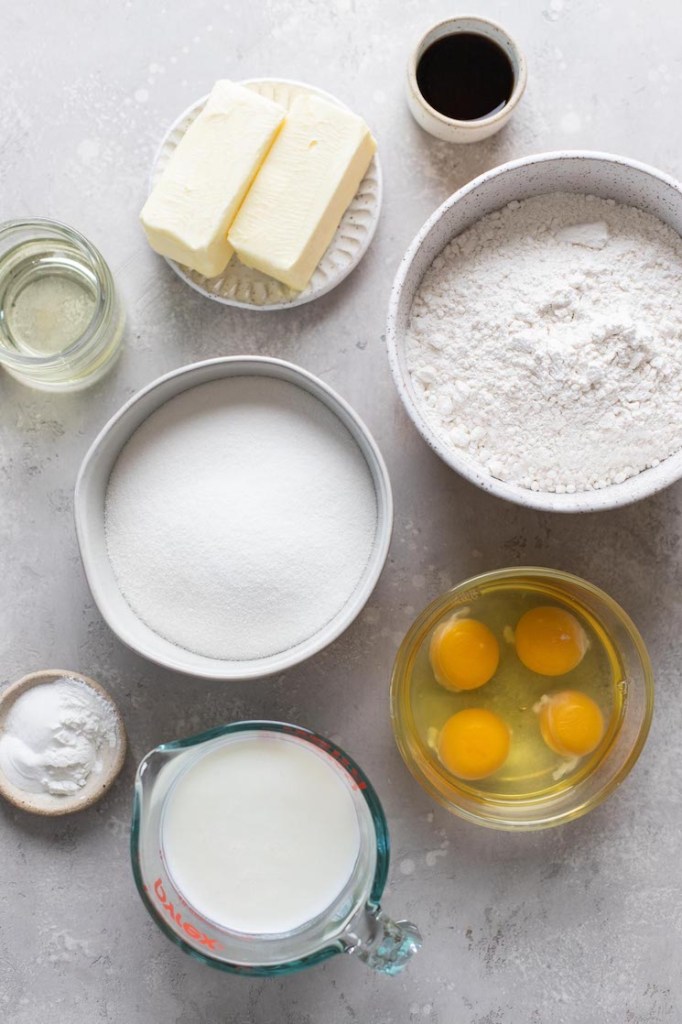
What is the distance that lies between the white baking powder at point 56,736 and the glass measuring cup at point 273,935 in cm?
16

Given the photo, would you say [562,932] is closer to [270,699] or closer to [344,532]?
[270,699]

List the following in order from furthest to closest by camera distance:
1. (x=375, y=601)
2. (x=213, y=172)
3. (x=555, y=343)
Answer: (x=375, y=601)
(x=213, y=172)
(x=555, y=343)

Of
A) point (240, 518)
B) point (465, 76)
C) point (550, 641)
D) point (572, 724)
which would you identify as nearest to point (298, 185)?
point (465, 76)

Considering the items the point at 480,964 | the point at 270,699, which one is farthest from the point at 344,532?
the point at 480,964

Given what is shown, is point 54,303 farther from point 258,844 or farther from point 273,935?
point 273,935

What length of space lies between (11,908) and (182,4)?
4.22ft

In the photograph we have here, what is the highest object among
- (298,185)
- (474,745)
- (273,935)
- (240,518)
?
(298,185)

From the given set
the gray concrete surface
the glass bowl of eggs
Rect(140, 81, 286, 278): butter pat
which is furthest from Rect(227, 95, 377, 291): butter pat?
the glass bowl of eggs

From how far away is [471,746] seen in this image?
43.9 inches

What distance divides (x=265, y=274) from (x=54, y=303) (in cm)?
30

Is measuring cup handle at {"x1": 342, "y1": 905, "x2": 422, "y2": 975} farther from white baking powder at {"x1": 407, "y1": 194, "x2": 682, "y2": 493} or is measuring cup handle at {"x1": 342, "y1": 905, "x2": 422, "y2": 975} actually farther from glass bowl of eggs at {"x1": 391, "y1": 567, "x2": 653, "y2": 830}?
white baking powder at {"x1": 407, "y1": 194, "x2": 682, "y2": 493}

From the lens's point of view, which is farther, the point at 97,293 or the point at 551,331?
the point at 97,293

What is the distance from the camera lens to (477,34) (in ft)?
3.71

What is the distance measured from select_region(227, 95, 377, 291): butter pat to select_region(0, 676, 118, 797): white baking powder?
0.63m
